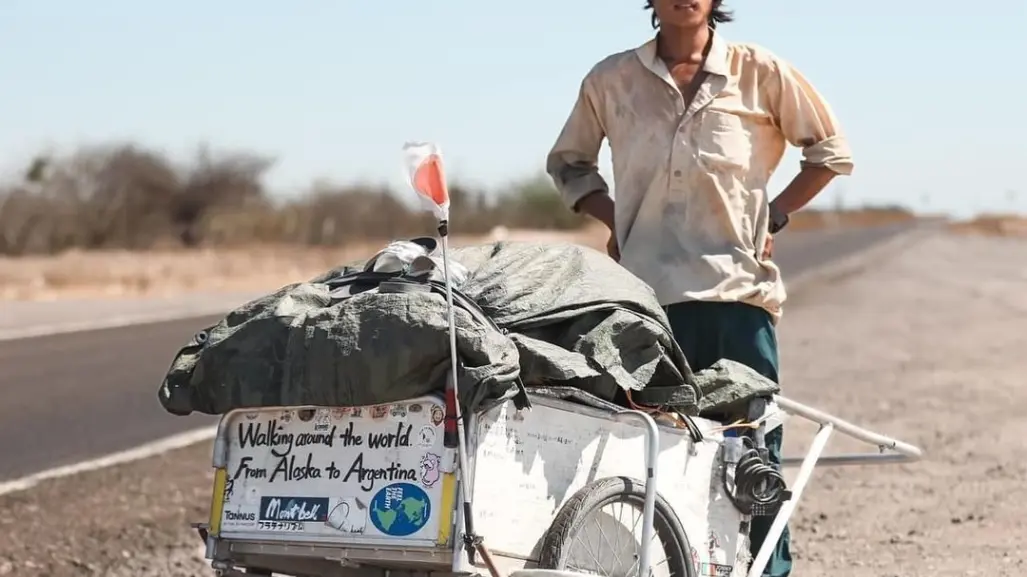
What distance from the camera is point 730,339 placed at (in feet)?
17.1

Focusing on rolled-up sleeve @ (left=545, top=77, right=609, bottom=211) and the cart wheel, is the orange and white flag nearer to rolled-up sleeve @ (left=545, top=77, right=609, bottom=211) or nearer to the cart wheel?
the cart wheel

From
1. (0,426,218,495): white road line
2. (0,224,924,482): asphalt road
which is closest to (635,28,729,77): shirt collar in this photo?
(0,426,218,495): white road line

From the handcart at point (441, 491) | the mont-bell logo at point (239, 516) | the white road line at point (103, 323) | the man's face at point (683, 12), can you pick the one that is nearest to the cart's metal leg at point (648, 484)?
the handcart at point (441, 491)

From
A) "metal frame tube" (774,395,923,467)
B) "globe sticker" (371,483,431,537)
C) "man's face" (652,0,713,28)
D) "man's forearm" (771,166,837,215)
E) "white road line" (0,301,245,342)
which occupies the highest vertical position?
"man's face" (652,0,713,28)

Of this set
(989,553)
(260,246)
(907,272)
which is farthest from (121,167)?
(989,553)

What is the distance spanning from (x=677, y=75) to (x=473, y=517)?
2.03 metres

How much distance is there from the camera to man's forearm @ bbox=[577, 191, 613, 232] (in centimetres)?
559

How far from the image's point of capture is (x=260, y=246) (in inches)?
1849

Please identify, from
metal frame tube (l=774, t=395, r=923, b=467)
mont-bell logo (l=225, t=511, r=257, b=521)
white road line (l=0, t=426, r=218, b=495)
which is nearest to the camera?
mont-bell logo (l=225, t=511, r=257, b=521)

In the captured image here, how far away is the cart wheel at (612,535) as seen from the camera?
13.3ft

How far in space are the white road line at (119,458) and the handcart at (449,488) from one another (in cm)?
455

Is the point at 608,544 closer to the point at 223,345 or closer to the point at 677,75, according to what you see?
the point at 223,345

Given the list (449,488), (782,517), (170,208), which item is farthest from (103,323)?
(170,208)

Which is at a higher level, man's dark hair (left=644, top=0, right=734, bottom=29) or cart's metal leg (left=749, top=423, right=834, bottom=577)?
man's dark hair (left=644, top=0, right=734, bottom=29)
